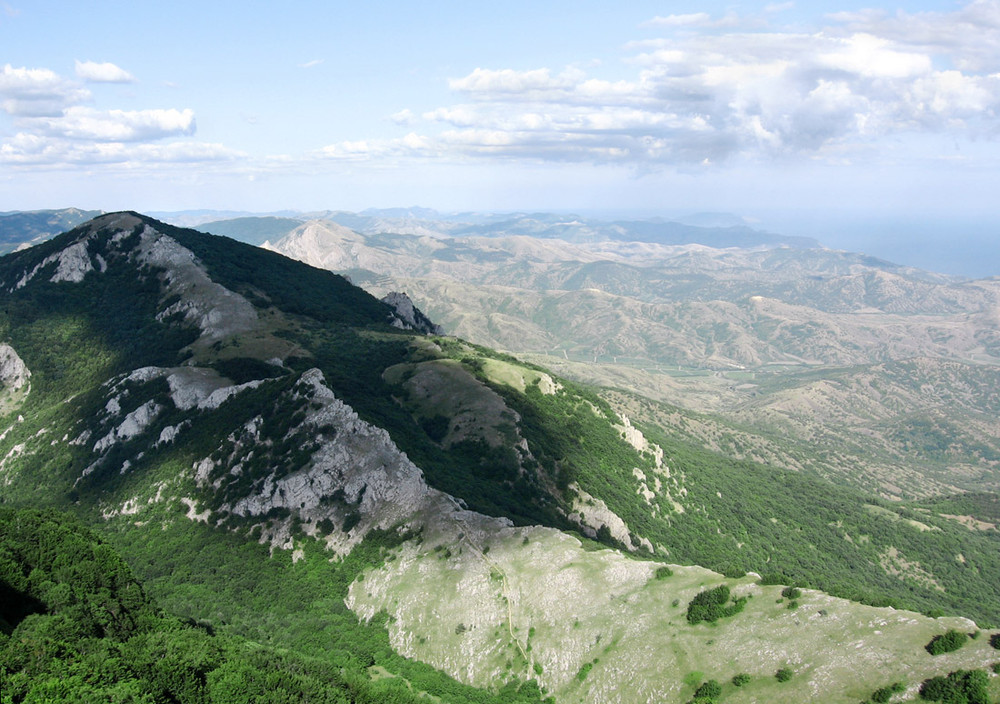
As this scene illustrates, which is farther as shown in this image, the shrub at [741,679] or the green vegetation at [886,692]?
the shrub at [741,679]

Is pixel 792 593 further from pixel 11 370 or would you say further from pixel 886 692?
pixel 11 370

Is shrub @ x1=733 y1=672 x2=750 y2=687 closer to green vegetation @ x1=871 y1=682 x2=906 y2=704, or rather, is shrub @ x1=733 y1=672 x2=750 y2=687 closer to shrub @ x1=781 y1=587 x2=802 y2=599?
green vegetation @ x1=871 y1=682 x2=906 y2=704

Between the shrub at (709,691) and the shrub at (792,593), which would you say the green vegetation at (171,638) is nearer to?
the shrub at (709,691)

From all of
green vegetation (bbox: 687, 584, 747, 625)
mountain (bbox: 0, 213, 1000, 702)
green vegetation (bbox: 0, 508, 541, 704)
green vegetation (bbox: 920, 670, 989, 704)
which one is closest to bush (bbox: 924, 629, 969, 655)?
mountain (bbox: 0, 213, 1000, 702)

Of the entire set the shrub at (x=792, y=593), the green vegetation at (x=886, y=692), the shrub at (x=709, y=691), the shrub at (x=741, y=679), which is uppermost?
the green vegetation at (x=886, y=692)

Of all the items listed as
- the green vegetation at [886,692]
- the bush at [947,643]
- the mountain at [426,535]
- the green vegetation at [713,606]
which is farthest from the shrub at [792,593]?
the green vegetation at [886,692]

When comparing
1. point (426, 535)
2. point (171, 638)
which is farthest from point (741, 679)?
point (171, 638)

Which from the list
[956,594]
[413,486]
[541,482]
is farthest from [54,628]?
[956,594]

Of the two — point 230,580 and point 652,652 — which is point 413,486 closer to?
point 230,580
